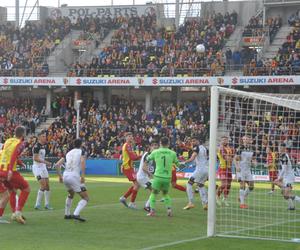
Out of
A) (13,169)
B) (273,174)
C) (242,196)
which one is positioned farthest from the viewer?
(273,174)

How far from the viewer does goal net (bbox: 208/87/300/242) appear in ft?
45.8

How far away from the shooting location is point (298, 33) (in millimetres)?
44469

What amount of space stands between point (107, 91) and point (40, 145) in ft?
105

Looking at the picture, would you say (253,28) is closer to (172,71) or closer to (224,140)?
(172,71)

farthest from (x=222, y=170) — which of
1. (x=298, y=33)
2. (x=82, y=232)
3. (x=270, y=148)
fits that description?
(x=298, y=33)

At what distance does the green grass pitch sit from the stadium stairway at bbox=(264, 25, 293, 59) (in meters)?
27.5

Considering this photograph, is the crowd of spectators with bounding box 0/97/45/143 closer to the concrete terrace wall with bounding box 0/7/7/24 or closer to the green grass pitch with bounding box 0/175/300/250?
the concrete terrace wall with bounding box 0/7/7/24

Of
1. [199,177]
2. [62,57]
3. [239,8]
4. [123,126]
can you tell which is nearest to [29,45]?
[62,57]

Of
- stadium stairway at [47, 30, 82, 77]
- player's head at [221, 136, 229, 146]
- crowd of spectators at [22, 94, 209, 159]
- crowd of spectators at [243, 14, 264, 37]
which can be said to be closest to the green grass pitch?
player's head at [221, 136, 229, 146]

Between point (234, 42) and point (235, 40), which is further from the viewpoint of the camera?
point (235, 40)

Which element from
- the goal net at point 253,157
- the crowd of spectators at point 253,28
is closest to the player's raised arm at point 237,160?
the goal net at point 253,157

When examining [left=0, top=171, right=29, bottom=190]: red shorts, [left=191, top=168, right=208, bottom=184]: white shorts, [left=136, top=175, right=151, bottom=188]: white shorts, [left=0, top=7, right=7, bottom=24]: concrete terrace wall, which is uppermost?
[left=0, top=7, right=7, bottom=24]: concrete terrace wall

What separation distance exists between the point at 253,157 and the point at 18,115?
30.7 meters

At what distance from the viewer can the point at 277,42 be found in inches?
1831
